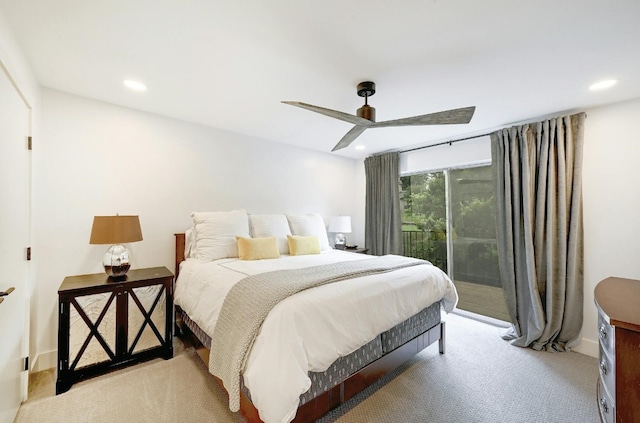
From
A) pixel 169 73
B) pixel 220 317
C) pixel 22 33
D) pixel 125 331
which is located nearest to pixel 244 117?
pixel 169 73

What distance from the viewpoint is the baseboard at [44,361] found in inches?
87.5

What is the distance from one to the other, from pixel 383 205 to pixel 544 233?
6.80ft

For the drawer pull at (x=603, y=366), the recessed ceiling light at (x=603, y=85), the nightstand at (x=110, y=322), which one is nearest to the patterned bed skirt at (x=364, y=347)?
the nightstand at (x=110, y=322)

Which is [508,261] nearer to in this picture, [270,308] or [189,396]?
[270,308]

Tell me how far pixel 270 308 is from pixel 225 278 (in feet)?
2.38

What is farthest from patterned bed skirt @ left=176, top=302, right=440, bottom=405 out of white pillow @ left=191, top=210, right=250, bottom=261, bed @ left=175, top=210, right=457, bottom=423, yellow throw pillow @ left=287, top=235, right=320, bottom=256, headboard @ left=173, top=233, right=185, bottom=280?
yellow throw pillow @ left=287, top=235, right=320, bottom=256

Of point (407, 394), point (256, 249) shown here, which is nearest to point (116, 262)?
point (256, 249)

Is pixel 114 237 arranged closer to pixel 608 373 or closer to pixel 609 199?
pixel 608 373

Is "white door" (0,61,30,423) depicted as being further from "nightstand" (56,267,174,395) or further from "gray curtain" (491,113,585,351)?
"gray curtain" (491,113,585,351)

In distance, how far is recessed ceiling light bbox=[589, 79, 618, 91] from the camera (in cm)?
213

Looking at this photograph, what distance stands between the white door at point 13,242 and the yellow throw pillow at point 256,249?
1564 millimetres

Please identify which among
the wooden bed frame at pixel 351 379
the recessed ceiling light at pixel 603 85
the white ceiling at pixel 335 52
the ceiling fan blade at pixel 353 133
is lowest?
the wooden bed frame at pixel 351 379

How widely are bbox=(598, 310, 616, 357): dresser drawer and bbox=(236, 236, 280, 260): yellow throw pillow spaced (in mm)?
2487

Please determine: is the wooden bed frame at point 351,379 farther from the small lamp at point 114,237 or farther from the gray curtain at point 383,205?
the gray curtain at point 383,205
